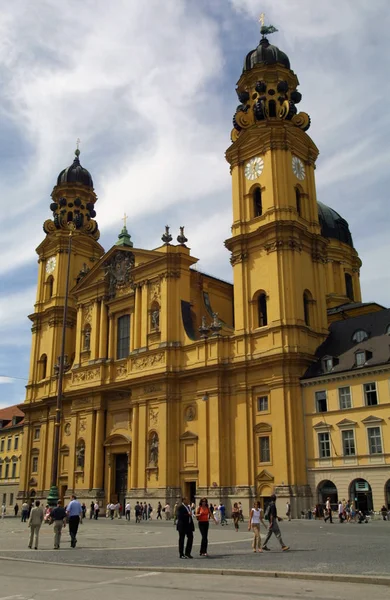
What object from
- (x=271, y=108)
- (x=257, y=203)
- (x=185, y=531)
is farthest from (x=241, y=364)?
(x=185, y=531)

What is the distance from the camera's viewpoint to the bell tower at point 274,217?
4284cm

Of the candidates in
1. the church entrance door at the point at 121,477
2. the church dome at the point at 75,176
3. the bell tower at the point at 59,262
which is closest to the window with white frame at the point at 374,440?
the church entrance door at the point at 121,477

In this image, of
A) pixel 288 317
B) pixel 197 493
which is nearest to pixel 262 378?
pixel 288 317

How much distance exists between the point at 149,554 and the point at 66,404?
135 feet

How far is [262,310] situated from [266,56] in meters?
21.2

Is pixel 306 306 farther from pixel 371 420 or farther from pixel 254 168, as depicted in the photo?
pixel 254 168

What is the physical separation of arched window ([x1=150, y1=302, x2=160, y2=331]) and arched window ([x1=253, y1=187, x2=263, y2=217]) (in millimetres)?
10684

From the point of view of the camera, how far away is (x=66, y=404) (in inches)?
2275

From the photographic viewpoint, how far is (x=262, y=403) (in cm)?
4231

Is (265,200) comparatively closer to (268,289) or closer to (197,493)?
(268,289)

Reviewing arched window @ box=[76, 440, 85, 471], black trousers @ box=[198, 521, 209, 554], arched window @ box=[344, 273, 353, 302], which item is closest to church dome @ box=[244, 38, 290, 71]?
arched window @ box=[344, 273, 353, 302]

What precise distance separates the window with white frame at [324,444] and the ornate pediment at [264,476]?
3.69 m

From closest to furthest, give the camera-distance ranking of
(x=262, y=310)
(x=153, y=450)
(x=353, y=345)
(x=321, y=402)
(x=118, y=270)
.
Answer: (x=321, y=402) → (x=353, y=345) → (x=262, y=310) → (x=153, y=450) → (x=118, y=270)

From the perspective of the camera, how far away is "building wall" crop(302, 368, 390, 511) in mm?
35719
